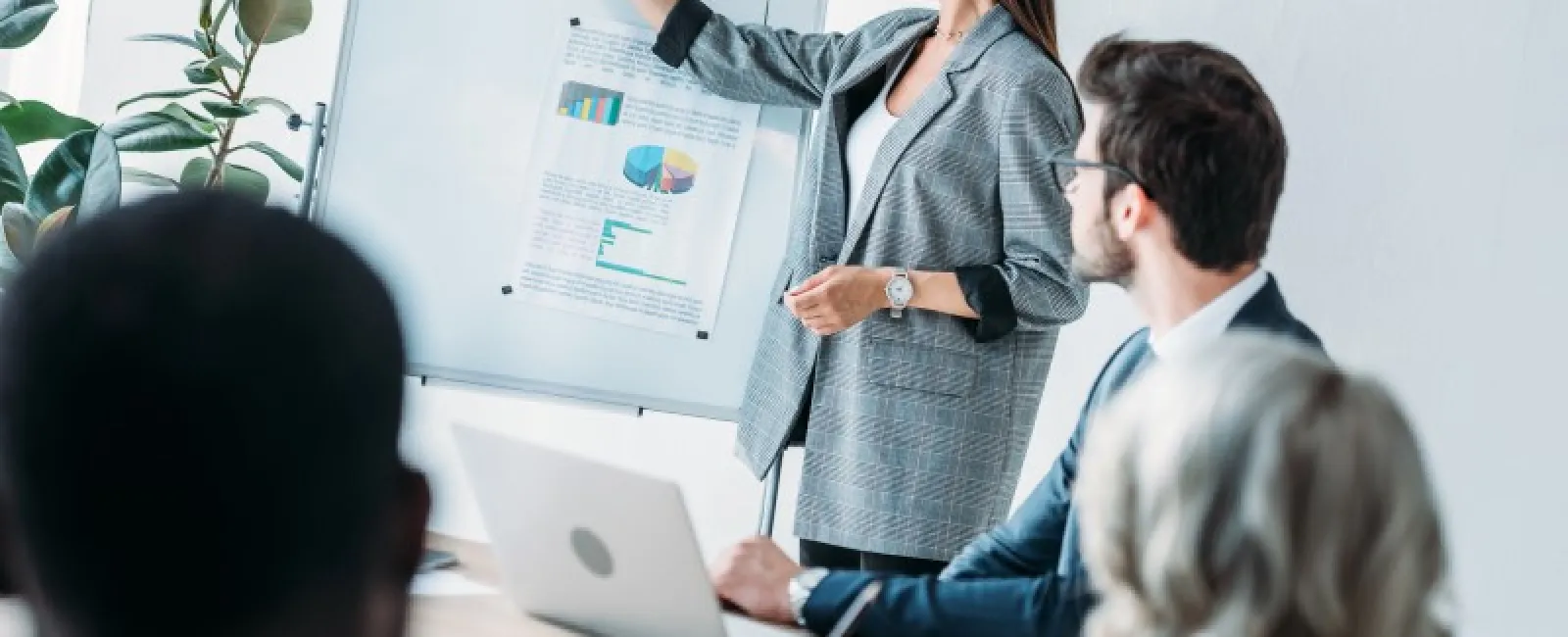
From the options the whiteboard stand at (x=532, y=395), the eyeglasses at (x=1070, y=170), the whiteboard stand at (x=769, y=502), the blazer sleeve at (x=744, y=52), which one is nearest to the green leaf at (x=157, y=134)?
the whiteboard stand at (x=532, y=395)

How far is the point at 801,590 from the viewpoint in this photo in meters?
1.82

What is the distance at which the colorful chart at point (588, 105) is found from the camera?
2.94 metres

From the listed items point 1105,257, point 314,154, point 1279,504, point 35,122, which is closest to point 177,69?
point 35,122

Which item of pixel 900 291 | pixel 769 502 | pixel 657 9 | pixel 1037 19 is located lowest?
pixel 769 502

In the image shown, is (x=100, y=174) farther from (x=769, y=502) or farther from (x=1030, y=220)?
(x=1030, y=220)

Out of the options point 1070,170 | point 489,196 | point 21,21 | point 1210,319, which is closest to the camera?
point 1210,319

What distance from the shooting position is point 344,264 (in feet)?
1.57

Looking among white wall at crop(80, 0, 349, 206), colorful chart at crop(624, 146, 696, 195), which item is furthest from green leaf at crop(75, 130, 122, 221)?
colorful chart at crop(624, 146, 696, 195)

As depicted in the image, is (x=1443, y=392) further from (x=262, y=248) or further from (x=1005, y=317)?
(x=262, y=248)

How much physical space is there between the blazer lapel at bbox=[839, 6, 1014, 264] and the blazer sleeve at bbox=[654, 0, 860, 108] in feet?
0.94

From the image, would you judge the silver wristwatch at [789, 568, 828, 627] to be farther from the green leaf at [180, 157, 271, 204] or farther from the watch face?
the green leaf at [180, 157, 271, 204]

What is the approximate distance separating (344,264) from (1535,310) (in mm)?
Answer: 2806

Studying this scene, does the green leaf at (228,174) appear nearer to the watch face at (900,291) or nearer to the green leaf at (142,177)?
the green leaf at (142,177)

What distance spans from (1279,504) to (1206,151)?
108 cm
